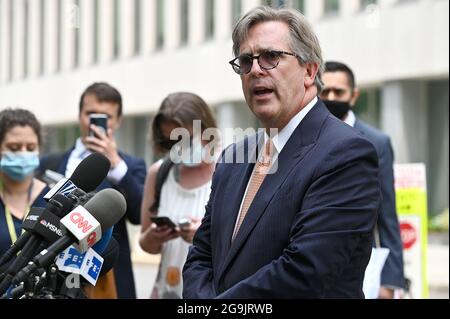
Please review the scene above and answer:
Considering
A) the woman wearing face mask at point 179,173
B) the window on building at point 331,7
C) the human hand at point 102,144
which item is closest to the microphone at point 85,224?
the woman wearing face mask at point 179,173

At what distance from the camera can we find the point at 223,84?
28.6m

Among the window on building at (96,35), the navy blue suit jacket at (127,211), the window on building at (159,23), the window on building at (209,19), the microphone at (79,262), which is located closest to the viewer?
the microphone at (79,262)

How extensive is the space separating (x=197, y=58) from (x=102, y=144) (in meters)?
23.6

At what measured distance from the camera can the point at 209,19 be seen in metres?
29.8

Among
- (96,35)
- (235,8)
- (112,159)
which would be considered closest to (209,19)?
(235,8)

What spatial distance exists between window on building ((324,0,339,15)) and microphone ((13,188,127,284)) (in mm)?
21818

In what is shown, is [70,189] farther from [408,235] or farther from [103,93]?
[408,235]

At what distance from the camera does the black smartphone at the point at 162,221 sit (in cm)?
552

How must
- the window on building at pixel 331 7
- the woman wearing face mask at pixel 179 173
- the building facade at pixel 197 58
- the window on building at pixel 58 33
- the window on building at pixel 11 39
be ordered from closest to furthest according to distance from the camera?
the woman wearing face mask at pixel 179 173
the building facade at pixel 197 58
the window on building at pixel 331 7
the window on building at pixel 58 33
the window on building at pixel 11 39

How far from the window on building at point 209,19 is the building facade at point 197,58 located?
35 millimetres

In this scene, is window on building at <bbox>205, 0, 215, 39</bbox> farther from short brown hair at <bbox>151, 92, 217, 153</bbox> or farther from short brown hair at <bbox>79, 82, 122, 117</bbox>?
short brown hair at <bbox>151, 92, 217, 153</bbox>

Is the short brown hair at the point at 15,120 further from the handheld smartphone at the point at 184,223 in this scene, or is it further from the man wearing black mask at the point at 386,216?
the man wearing black mask at the point at 386,216

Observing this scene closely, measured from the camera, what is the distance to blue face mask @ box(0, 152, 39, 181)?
232 inches

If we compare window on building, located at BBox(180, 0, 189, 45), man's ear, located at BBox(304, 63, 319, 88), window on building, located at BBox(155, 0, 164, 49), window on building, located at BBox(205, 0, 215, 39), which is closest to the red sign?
man's ear, located at BBox(304, 63, 319, 88)
